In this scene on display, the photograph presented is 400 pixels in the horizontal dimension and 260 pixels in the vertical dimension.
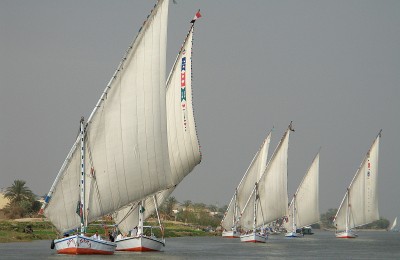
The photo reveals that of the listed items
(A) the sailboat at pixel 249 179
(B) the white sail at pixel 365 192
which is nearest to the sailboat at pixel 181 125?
(A) the sailboat at pixel 249 179

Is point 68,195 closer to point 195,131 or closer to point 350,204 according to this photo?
point 195,131

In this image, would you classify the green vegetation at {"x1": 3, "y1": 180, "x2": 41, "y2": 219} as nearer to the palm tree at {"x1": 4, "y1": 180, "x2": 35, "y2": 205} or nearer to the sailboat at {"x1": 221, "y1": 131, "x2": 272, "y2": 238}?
the palm tree at {"x1": 4, "y1": 180, "x2": 35, "y2": 205}

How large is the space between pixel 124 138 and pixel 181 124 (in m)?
12.9

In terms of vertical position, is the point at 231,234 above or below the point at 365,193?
below

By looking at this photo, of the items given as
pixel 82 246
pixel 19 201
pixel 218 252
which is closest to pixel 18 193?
pixel 19 201

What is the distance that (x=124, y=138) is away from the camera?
59.1 meters

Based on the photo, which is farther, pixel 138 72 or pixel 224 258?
pixel 224 258

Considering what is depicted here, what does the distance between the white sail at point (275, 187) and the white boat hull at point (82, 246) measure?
192 ft

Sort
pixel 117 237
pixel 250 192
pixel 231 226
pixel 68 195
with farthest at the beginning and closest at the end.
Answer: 1. pixel 231 226
2. pixel 250 192
3. pixel 117 237
4. pixel 68 195

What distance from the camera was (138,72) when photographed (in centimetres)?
5909

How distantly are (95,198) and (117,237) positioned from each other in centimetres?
875

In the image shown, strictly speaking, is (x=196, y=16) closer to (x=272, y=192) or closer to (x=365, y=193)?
(x=272, y=192)

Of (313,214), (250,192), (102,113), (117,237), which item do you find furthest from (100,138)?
(313,214)

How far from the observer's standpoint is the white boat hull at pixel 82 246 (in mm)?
59031
